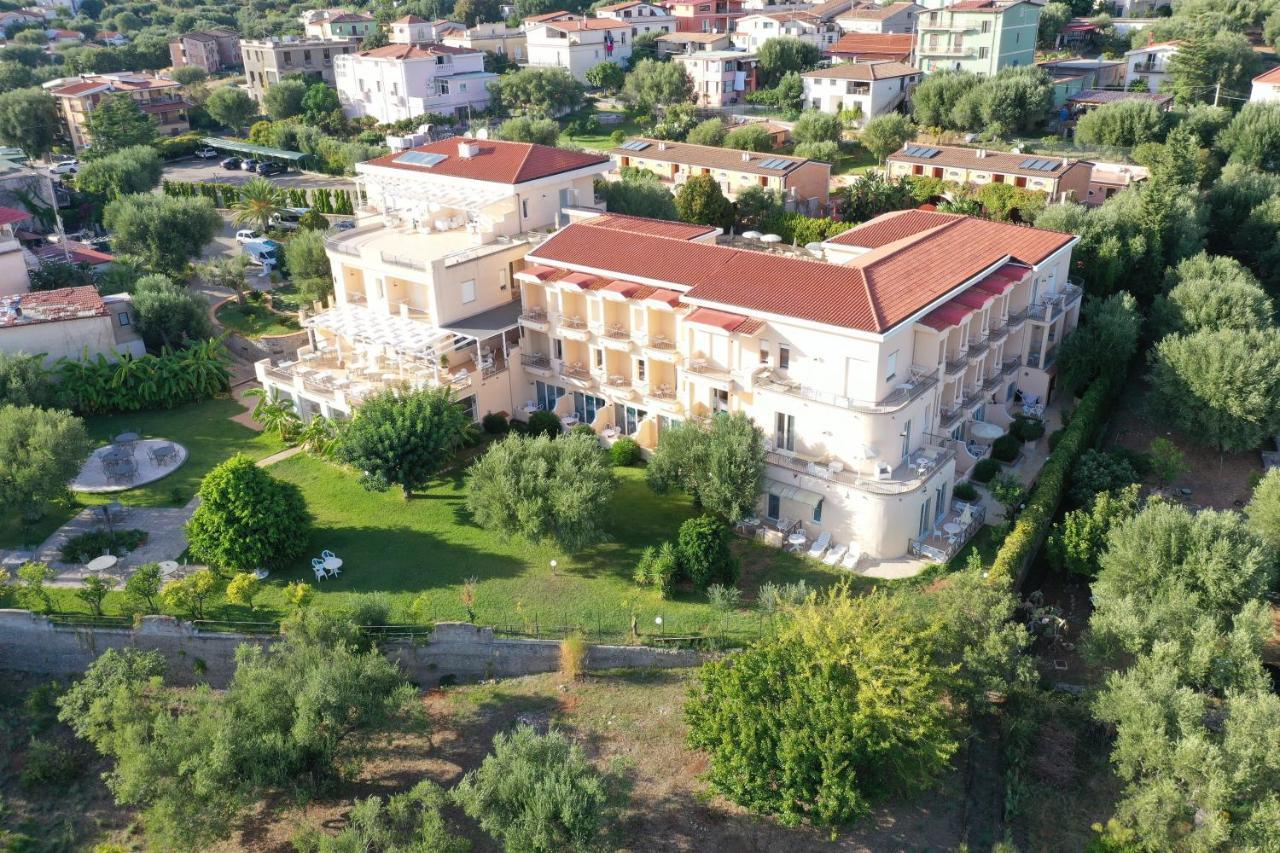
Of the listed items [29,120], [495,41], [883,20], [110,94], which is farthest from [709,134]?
[29,120]

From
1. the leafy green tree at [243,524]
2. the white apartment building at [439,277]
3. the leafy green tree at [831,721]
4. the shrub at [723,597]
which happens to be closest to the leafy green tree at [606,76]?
the white apartment building at [439,277]

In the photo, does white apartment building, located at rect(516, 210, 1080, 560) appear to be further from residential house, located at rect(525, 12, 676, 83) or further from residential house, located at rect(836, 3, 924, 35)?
residential house, located at rect(836, 3, 924, 35)

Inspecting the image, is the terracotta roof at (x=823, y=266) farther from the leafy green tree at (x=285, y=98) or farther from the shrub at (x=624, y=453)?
the leafy green tree at (x=285, y=98)

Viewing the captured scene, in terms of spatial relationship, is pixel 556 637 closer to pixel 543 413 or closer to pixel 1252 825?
pixel 543 413

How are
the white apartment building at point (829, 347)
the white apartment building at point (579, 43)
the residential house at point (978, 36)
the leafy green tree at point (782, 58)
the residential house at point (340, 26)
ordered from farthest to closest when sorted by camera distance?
the residential house at point (340, 26) < the white apartment building at point (579, 43) < the leafy green tree at point (782, 58) < the residential house at point (978, 36) < the white apartment building at point (829, 347)

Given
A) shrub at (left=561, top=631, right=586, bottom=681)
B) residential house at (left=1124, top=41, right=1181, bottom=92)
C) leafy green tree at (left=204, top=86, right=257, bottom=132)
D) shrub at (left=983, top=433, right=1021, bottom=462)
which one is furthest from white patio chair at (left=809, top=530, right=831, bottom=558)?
leafy green tree at (left=204, top=86, right=257, bottom=132)
